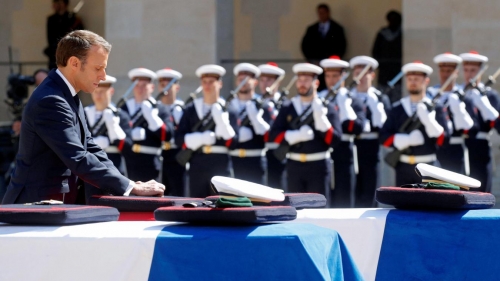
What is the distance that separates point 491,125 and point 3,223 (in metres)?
6.46

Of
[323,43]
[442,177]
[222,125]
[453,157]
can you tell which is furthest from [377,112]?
[442,177]

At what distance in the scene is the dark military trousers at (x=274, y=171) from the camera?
1061cm

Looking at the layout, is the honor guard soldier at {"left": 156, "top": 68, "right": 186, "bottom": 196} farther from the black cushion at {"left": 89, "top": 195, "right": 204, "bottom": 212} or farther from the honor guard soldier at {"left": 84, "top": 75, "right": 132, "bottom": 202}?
the black cushion at {"left": 89, "top": 195, "right": 204, "bottom": 212}

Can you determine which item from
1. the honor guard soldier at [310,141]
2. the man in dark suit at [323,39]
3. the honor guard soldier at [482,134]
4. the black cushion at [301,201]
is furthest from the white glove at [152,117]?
the black cushion at [301,201]

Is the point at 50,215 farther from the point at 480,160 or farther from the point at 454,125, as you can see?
the point at 480,160

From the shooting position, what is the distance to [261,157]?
33.2 feet

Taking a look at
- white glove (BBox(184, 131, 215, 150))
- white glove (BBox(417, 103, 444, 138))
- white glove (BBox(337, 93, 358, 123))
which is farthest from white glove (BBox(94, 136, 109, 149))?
white glove (BBox(417, 103, 444, 138))

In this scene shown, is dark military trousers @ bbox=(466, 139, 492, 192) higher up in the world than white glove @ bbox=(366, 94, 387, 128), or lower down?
lower down

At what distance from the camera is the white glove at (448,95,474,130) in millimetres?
9555

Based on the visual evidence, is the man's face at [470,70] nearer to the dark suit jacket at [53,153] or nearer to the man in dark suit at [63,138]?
the man in dark suit at [63,138]

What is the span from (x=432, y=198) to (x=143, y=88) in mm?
6831

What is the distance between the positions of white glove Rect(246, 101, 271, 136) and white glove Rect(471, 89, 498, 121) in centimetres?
193

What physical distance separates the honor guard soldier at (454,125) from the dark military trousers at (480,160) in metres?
0.07

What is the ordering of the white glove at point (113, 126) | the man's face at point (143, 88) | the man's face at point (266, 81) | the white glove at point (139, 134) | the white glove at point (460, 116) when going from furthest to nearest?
the man's face at point (266, 81) → the man's face at point (143, 88) → the white glove at point (139, 134) → the white glove at point (113, 126) → the white glove at point (460, 116)
